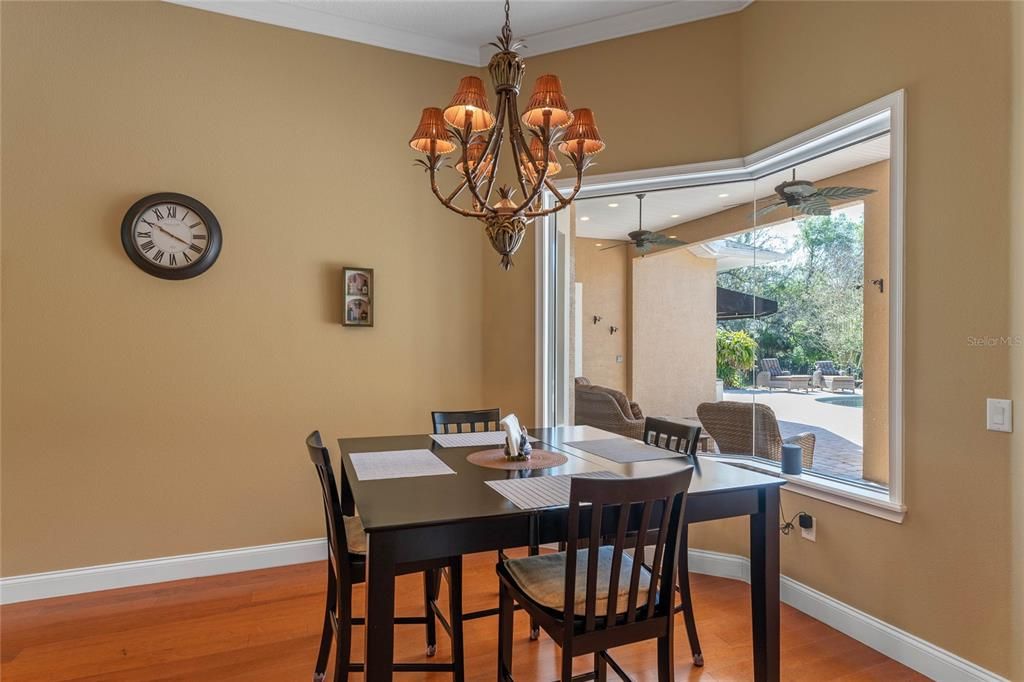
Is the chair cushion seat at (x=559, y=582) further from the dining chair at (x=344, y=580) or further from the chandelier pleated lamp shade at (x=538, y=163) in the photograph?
the chandelier pleated lamp shade at (x=538, y=163)

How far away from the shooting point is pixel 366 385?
3607 mm

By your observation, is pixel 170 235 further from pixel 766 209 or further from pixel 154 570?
pixel 766 209

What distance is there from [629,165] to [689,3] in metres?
0.93

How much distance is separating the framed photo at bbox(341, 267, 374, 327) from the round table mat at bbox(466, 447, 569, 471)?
151 cm

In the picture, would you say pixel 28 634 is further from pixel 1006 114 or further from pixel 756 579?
pixel 1006 114

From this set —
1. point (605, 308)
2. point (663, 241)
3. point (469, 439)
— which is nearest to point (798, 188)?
point (663, 241)

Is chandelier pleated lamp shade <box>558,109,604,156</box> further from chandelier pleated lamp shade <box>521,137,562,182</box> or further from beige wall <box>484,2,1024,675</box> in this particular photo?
beige wall <box>484,2,1024,675</box>

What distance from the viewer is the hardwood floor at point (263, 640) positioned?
228 centimetres

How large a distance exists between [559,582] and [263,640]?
156 centimetres

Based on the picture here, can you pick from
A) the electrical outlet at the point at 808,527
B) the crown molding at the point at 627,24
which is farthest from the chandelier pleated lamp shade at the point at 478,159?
the electrical outlet at the point at 808,527

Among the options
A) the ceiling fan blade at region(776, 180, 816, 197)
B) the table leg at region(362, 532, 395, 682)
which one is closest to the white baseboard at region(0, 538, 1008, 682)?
the ceiling fan blade at region(776, 180, 816, 197)

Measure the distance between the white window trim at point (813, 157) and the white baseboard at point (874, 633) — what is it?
46cm

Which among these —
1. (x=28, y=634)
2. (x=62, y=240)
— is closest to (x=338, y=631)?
(x=28, y=634)

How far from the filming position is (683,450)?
255 centimetres
